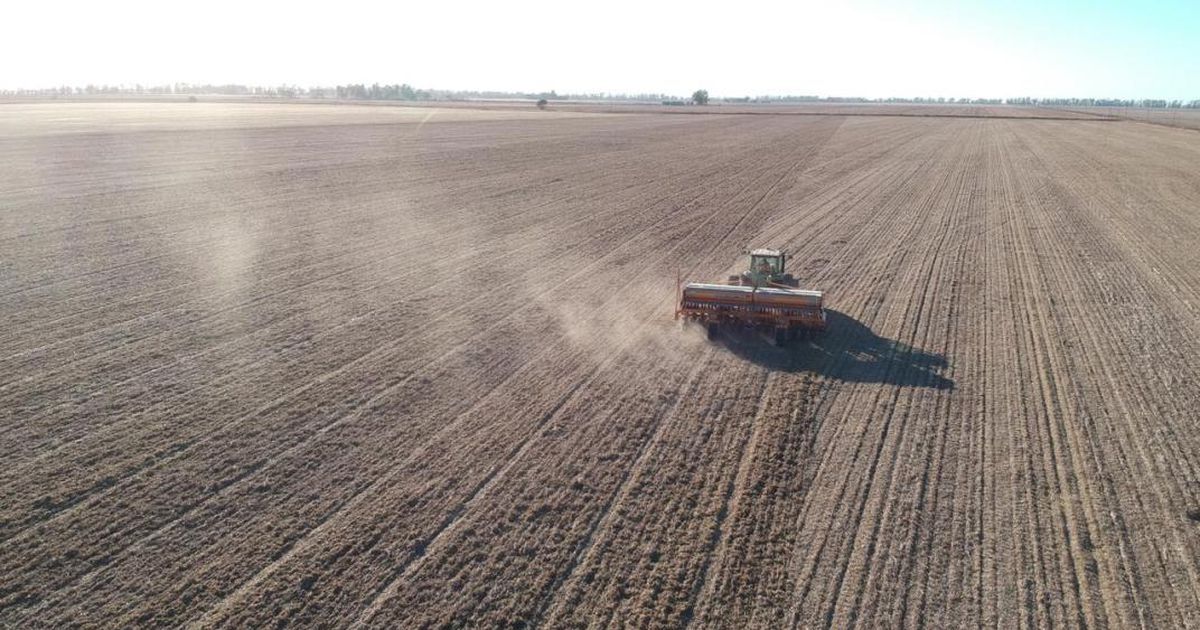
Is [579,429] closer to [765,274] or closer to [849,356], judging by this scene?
[849,356]

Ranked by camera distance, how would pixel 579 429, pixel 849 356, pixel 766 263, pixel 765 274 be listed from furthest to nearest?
pixel 766 263 < pixel 765 274 < pixel 849 356 < pixel 579 429

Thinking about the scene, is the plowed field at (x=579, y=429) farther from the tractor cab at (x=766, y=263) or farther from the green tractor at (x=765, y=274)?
the tractor cab at (x=766, y=263)

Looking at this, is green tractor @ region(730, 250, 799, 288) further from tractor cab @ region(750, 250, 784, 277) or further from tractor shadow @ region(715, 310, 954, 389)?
tractor shadow @ region(715, 310, 954, 389)

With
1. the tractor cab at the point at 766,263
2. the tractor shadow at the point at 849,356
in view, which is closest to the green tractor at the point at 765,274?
the tractor cab at the point at 766,263

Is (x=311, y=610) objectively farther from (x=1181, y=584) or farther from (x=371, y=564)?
(x=1181, y=584)

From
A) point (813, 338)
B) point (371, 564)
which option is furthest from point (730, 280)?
point (371, 564)

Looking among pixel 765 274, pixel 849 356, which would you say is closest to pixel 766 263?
pixel 765 274
